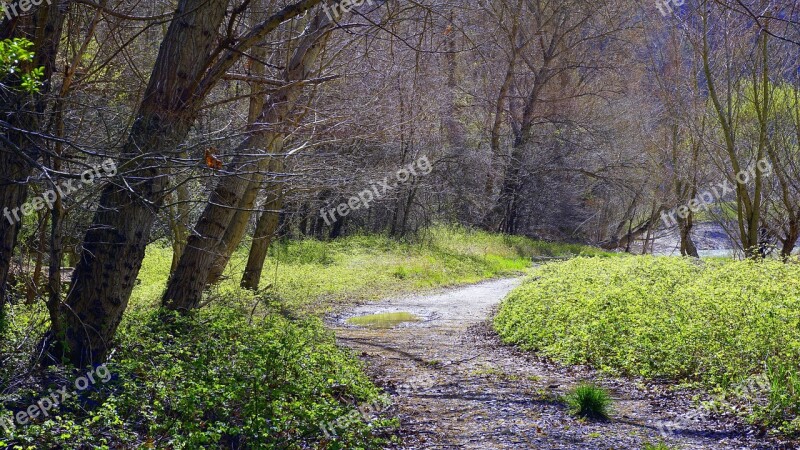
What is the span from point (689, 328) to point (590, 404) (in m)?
1.79

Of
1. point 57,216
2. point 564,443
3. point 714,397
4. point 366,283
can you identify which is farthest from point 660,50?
point 57,216

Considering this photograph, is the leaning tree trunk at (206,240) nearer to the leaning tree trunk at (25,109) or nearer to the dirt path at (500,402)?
the dirt path at (500,402)

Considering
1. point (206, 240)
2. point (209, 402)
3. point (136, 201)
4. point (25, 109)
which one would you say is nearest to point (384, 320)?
point (206, 240)

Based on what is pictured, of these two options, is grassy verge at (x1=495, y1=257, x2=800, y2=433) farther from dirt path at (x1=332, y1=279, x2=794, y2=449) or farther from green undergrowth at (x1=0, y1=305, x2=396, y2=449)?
green undergrowth at (x1=0, y1=305, x2=396, y2=449)

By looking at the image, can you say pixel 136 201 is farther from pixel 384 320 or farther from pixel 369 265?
pixel 369 265

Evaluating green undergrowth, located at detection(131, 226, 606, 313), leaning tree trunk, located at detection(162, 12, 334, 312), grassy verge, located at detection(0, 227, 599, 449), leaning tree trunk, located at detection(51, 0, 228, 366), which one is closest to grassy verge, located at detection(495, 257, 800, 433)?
grassy verge, located at detection(0, 227, 599, 449)

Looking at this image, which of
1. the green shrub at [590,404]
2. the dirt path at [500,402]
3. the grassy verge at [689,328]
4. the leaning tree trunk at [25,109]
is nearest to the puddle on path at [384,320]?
the dirt path at [500,402]

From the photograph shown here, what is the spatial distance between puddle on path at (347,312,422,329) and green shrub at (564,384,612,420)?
6771 mm

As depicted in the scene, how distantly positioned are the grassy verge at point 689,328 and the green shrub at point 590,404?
1036 mm

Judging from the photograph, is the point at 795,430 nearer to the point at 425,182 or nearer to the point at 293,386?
the point at 293,386

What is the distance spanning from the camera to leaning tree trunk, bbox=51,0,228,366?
580 centimetres

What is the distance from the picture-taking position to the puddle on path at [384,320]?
543 inches

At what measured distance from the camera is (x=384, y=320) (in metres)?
14.5

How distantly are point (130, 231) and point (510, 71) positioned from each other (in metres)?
26.4
